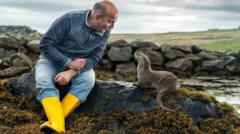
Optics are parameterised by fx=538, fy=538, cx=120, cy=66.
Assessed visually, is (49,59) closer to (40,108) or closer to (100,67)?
(40,108)

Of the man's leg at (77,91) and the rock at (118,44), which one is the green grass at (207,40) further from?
the man's leg at (77,91)

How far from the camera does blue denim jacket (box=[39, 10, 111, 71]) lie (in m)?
8.29

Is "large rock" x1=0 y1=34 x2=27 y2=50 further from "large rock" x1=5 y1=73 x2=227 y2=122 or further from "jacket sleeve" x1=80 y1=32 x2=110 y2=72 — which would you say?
"large rock" x1=5 y1=73 x2=227 y2=122

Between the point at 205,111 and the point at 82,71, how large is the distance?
6.57 feet

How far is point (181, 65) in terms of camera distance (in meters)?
24.7

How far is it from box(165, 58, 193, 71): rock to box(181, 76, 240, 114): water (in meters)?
1.56

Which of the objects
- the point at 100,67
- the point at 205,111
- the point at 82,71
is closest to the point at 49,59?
the point at 82,71

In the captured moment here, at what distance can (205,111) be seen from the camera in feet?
26.3

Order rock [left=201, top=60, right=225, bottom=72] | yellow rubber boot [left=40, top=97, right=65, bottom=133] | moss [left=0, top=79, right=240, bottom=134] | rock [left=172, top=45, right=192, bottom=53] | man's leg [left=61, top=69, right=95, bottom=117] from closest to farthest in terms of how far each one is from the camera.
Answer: yellow rubber boot [left=40, top=97, right=65, bottom=133] → moss [left=0, top=79, right=240, bottom=134] → man's leg [left=61, top=69, right=95, bottom=117] → rock [left=201, top=60, right=225, bottom=72] → rock [left=172, top=45, right=192, bottom=53]

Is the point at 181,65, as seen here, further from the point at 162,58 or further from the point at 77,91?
the point at 77,91

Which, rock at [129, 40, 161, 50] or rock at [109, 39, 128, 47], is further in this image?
rock at [129, 40, 161, 50]

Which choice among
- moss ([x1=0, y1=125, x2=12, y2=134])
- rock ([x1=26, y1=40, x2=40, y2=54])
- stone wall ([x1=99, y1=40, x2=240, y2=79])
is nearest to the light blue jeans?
moss ([x1=0, y1=125, x2=12, y2=134])

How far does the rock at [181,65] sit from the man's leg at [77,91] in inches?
648

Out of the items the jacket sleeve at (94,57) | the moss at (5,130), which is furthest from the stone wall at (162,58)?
the moss at (5,130)
